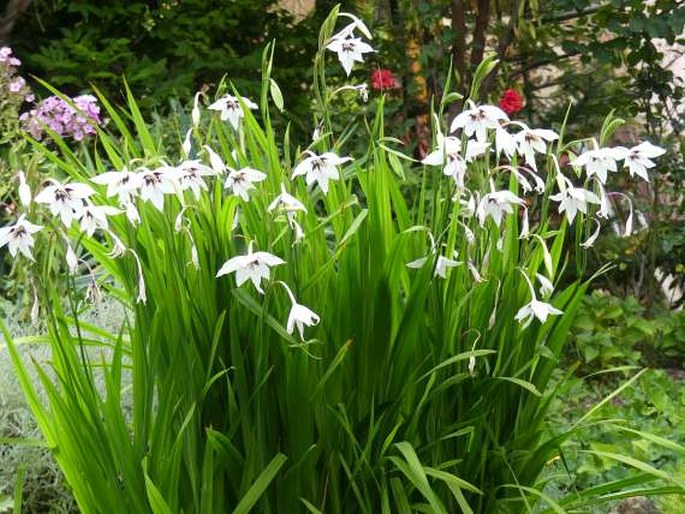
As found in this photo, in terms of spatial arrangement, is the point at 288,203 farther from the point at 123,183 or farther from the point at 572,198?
the point at 572,198

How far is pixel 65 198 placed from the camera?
1783 mm

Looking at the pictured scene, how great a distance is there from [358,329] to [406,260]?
184 mm

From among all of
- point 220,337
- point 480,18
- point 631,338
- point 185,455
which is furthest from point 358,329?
point 480,18

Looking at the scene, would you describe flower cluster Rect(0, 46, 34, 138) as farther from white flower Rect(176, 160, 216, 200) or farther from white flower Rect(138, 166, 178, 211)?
white flower Rect(138, 166, 178, 211)

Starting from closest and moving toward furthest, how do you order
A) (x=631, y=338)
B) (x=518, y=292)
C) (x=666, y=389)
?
1. (x=518, y=292)
2. (x=666, y=389)
3. (x=631, y=338)

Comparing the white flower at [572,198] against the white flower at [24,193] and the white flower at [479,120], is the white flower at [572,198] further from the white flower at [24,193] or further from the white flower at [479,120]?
the white flower at [24,193]

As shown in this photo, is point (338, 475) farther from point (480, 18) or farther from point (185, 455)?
point (480, 18)

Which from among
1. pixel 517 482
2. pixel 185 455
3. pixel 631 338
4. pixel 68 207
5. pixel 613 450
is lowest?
pixel 631 338

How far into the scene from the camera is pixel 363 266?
2158 millimetres

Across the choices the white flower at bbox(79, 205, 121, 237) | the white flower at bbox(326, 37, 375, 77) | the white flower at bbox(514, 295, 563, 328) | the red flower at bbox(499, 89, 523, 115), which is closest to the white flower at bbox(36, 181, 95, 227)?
the white flower at bbox(79, 205, 121, 237)

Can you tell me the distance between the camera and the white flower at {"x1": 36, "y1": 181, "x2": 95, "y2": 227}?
176 centimetres

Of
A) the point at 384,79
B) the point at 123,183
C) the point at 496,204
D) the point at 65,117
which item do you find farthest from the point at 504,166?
the point at 384,79

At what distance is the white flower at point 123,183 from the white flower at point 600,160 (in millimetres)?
809

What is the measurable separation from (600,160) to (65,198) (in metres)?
0.98
